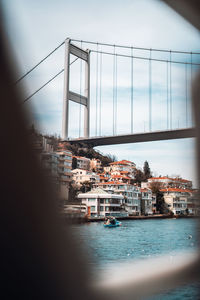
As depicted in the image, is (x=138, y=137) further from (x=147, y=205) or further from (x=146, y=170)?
(x=147, y=205)

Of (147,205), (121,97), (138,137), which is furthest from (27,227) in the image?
(147,205)

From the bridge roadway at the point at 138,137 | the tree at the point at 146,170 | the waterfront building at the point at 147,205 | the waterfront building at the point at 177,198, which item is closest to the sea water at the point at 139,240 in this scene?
the waterfront building at the point at 177,198

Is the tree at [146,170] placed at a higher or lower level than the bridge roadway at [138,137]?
lower

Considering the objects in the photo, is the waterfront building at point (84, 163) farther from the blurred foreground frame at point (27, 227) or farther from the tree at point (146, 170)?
the tree at point (146, 170)

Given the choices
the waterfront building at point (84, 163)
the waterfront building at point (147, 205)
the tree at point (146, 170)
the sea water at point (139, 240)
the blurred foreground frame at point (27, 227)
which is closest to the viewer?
the blurred foreground frame at point (27, 227)

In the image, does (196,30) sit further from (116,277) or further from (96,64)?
(96,64)

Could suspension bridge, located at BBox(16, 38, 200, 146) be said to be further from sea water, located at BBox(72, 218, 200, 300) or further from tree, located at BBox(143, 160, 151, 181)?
sea water, located at BBox(72, 218, 200, 300)

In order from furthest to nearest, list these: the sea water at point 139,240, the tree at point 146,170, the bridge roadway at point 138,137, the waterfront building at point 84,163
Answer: the sea water at point 139,240, the tree at point 146,170, the bridge roadway at point 138,137, the waterfront building at point 84,163
